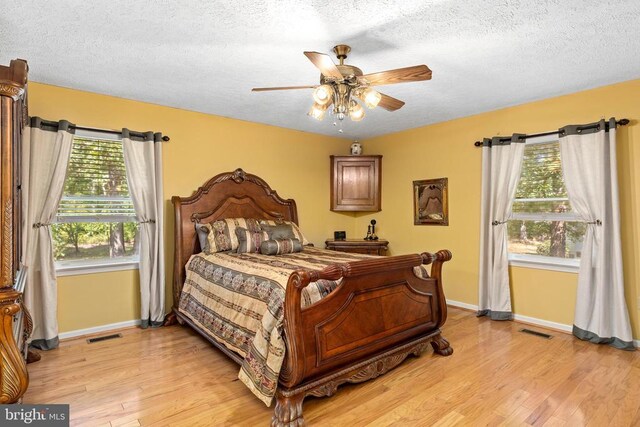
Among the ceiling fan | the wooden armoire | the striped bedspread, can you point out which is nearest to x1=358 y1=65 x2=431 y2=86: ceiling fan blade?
the ceiling fan

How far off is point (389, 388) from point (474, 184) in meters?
2.80

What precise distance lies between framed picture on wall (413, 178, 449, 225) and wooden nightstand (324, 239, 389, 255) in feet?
1.95

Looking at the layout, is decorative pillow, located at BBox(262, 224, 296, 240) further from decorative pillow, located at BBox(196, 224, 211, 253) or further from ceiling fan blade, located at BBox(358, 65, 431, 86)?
ceiling fan blade, located at BBox(358, 65, 431, 86)

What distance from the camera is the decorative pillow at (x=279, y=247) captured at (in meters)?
3.63

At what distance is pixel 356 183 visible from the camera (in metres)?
5.29

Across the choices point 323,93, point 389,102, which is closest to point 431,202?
point 389,102

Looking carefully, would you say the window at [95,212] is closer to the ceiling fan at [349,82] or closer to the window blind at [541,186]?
the ceiling fan at [349,82]

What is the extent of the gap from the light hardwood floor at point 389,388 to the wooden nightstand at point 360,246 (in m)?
1.95

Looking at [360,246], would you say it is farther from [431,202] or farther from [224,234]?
[224,234]

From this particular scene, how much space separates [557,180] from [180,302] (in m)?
4.24

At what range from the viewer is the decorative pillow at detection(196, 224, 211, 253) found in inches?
145

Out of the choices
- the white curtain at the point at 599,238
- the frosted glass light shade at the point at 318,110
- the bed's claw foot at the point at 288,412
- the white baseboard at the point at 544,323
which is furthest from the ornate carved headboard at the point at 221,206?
the white curtain at the point at 599,238

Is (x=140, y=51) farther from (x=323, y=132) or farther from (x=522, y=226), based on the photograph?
(x=522, y=226)

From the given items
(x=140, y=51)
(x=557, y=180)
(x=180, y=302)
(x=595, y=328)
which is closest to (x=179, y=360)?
(x=180, y=302)
